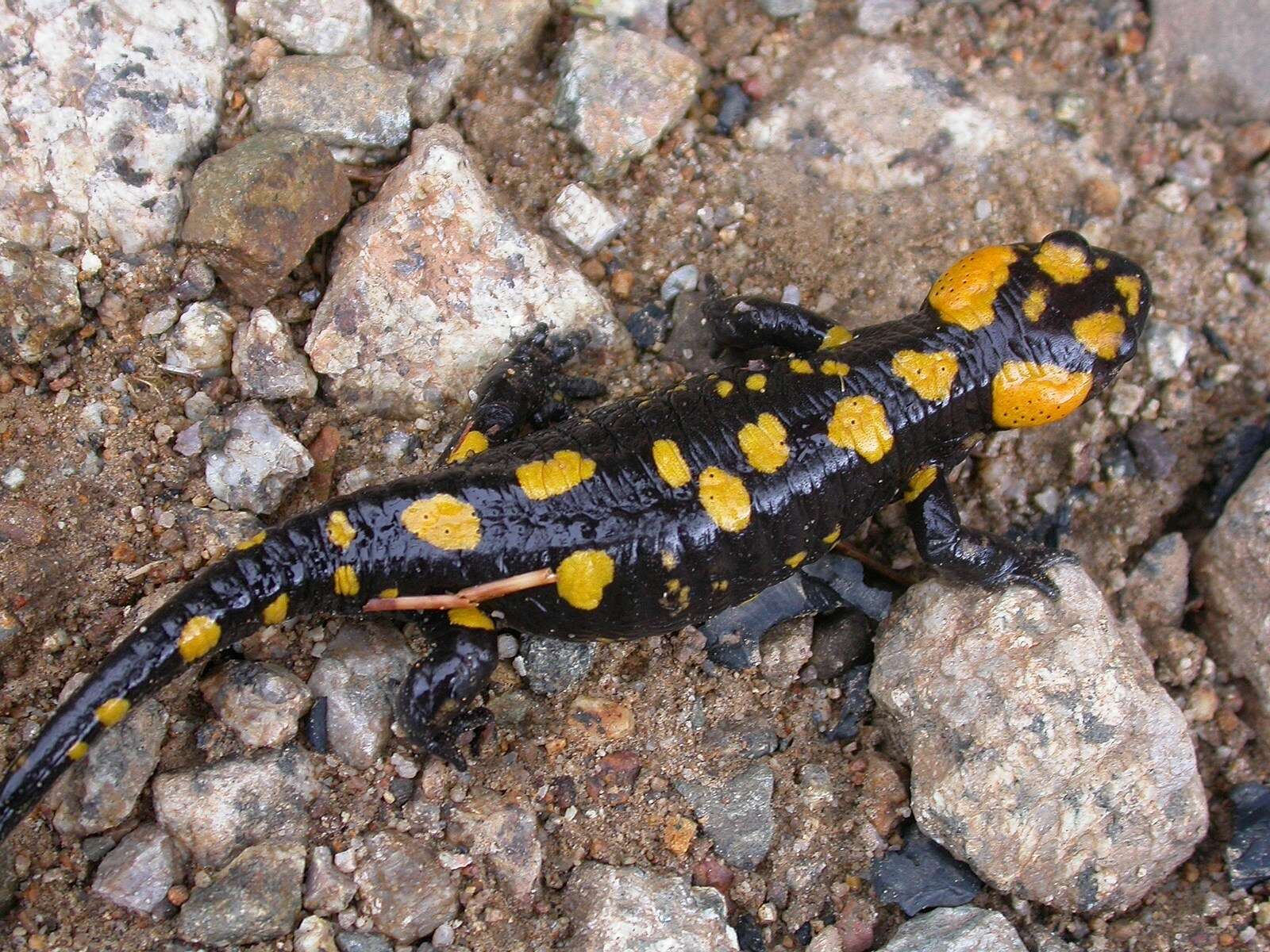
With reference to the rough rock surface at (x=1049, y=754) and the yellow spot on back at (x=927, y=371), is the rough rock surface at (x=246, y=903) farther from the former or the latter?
the yellow spot on back at (x=927, y=371)

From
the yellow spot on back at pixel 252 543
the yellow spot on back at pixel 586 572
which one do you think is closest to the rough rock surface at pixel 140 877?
the yellow spot on back at pixel 252 543

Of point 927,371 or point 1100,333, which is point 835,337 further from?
point 1100,333

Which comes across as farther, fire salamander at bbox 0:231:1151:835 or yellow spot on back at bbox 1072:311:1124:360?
yellow spot on back at bbox 1072:311:1124:360

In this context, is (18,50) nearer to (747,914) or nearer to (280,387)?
(280,387)

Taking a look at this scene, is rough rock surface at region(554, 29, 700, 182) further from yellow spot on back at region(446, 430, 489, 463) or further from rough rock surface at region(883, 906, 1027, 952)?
rough rock surface at region(883, 906, 1027, 952)

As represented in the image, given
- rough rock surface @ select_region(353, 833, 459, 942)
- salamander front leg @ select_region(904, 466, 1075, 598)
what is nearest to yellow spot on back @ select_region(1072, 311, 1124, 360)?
salamander front leg @ select_region(904, 466, 1075, 598)

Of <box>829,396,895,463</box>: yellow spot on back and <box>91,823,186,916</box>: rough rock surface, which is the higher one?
<box>829,396,895,463</box>: yellow spot on back

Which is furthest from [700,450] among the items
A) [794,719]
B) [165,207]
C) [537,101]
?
[165,207]
